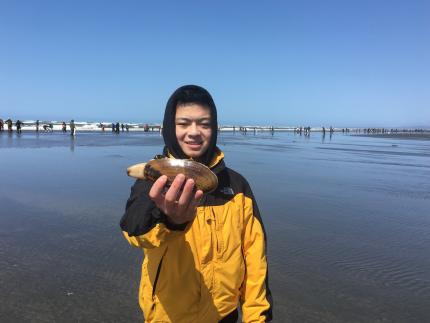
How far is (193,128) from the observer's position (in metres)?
2.76

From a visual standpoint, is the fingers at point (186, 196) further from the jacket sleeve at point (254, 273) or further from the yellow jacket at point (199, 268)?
the jacket sleeve at point (254, 273)

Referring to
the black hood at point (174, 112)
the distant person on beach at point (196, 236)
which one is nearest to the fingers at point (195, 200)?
the distant person on beach at point (196, 236)

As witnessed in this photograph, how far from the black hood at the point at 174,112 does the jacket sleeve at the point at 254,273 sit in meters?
0.50

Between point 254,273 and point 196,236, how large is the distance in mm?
568

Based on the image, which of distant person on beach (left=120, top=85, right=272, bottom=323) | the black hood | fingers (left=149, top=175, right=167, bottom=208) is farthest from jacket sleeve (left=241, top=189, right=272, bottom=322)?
fingers (left=149, top=175, right=167, bottom=208)

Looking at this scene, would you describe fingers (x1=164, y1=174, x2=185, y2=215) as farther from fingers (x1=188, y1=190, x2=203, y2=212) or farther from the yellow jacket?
the yellow jacket

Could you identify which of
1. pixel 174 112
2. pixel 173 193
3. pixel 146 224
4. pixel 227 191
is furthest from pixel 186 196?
pixel 174 112

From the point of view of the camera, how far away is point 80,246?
6.62 meters

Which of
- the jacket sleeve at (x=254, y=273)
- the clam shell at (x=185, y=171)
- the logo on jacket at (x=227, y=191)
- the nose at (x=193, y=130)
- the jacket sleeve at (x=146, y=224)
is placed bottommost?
the jacket sleeve at (x=254, y=273)

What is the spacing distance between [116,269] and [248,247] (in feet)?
11.9

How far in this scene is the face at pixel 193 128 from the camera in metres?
2.78

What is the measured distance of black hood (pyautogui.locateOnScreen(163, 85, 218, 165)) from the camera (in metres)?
2.79

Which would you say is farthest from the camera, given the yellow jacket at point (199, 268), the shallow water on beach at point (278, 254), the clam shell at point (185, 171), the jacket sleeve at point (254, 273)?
the shallow water on beach at point (278, 254)

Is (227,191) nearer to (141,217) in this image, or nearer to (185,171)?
(185,171)
